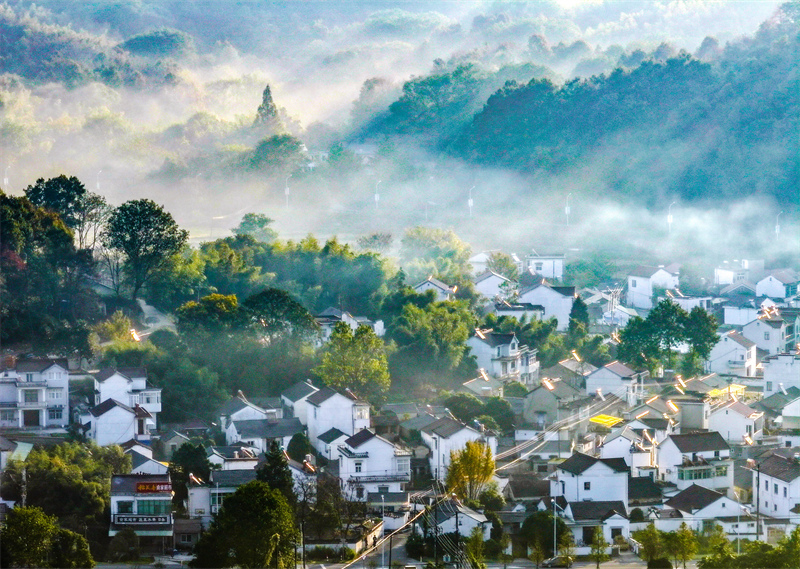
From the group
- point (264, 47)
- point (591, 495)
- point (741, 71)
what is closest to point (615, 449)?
point (591, 495)

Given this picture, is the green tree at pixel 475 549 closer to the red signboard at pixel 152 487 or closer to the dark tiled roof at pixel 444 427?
the dark tiled roof at pixel 444 427

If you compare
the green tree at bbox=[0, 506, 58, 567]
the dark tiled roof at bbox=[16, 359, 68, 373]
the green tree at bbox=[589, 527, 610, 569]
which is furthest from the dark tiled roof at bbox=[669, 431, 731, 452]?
the green tree at bbox=[0, 506, 58, 567]

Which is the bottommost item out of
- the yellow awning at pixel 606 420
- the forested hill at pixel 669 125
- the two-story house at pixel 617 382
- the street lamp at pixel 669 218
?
the yellow awning at pixel 606 420

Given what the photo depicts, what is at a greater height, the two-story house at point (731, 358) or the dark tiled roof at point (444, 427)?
the two-story house at point (731, 358)

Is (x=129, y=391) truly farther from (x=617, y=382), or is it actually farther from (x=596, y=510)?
(x=617, y=382)

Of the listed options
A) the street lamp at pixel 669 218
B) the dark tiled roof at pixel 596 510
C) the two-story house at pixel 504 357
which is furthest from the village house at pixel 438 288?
the street lamp at pixel 669 218

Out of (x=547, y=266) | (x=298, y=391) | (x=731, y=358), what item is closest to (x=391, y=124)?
(x=547, y=266)
